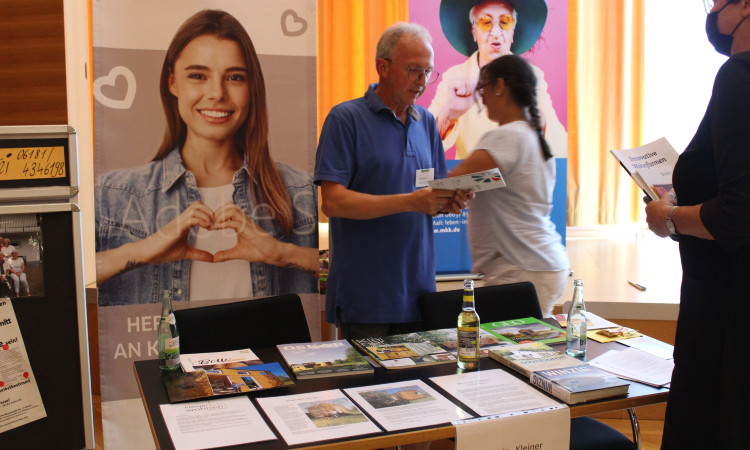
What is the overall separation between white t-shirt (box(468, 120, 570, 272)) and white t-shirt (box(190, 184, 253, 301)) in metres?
1.03

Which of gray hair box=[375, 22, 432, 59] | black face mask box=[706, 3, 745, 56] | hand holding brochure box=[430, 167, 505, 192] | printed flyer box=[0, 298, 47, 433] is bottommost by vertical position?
printed flyer box=[0, 298, 47, 433]

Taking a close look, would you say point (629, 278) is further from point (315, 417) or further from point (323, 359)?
point (315, 417)

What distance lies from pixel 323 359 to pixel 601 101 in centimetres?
450

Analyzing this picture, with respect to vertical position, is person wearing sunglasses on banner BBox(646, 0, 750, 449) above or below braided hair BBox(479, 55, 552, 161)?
below

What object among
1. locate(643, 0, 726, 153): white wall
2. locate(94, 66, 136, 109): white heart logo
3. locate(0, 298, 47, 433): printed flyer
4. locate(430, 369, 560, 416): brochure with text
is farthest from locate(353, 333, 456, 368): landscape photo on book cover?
locate(643, 0, 726, 153): white wall

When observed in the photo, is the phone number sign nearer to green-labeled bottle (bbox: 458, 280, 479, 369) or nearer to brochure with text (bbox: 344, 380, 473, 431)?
brochure with text (bbox: 344, 380, 473, 431)

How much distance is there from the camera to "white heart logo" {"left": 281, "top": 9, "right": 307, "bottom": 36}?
2.63 metres

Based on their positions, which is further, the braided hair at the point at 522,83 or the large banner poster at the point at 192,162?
the large banner poster at the point at 192,162

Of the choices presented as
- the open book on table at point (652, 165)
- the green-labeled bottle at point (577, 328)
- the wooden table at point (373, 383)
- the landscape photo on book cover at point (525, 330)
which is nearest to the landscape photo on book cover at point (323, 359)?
the wooden table at point (373, 383)

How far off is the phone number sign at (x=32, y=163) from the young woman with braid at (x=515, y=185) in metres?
1.43

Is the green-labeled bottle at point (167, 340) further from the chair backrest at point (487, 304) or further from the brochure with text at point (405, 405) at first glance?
the chair backrest at point (487, 304)

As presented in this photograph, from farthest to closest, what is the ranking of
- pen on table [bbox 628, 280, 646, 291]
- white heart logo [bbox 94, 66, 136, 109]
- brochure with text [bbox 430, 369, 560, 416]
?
pen on table [bbox 628, 280, 646, 291] → white heart logo [bbox 94, 66, 136, 109] → brochure with text [bbox 430, 369, 560, 416]

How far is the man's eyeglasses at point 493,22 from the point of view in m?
3.76

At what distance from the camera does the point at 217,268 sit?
2.61 m
